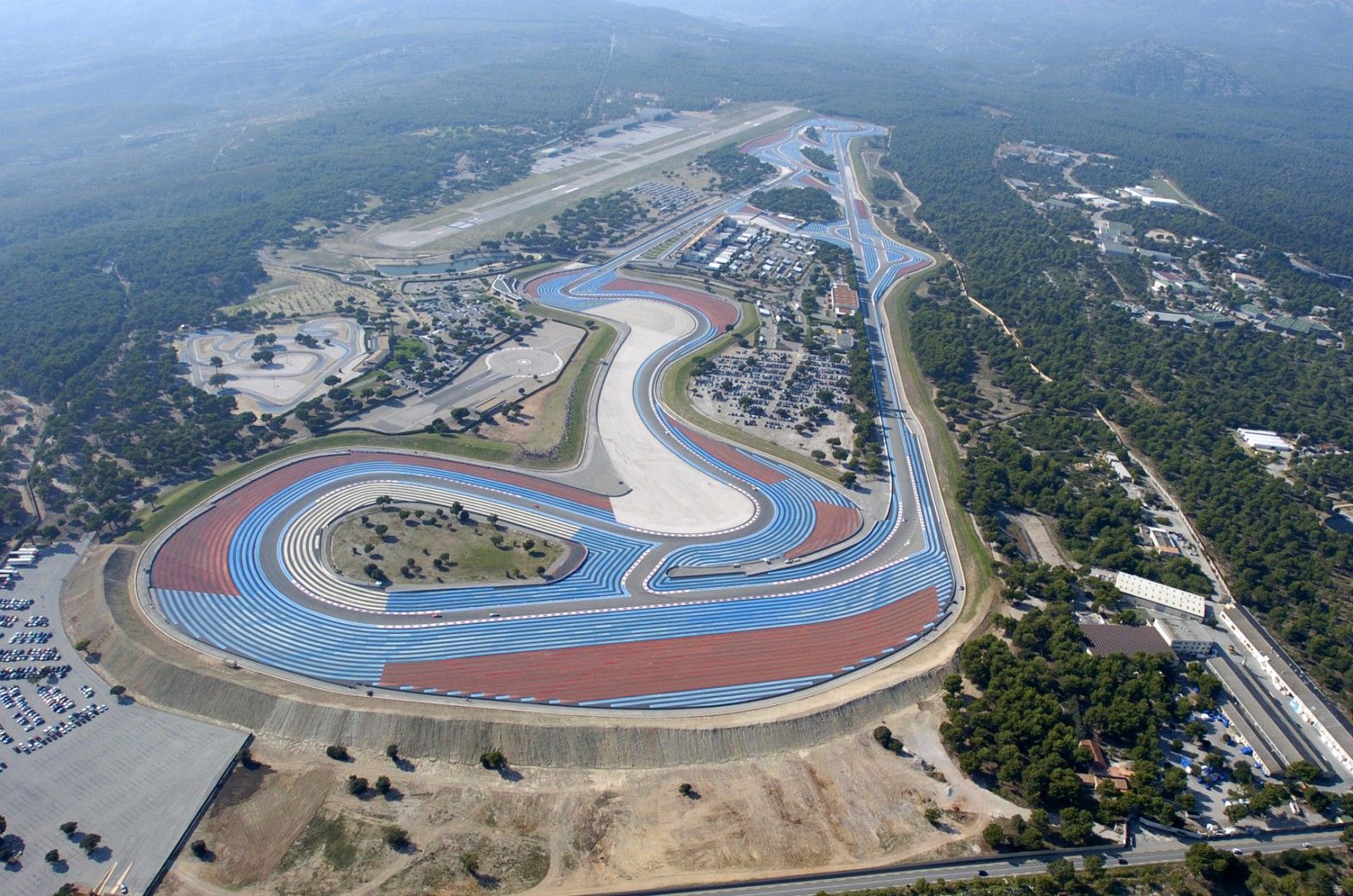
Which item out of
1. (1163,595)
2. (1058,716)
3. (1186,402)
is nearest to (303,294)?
(1058,716)

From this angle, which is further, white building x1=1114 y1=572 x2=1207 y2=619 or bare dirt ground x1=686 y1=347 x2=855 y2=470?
bare dirt ground x1=686 y1=347 x2=855 y2=470

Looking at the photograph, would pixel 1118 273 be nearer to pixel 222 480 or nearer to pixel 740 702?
pixel 740 702

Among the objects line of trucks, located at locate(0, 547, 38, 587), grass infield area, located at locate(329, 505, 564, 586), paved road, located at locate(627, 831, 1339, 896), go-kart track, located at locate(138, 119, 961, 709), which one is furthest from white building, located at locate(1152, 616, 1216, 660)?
line of trucks, located at locate(0, 547, 38, 587)

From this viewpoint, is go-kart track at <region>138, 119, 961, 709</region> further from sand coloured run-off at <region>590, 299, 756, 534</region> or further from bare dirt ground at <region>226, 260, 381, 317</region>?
bare dirt ground at <region>226, 260, 381, 317</region>

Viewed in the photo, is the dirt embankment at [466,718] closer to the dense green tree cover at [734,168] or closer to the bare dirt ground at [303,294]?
the bare dirt ground at [303,294]

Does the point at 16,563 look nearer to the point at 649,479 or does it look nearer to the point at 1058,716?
the point at 649,479

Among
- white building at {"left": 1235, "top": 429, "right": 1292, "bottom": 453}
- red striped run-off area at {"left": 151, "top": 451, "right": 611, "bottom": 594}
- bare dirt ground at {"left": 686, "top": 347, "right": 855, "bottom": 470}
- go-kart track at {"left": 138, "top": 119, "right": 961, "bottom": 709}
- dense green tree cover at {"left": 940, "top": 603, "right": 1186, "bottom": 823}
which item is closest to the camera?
dense green tree cover at {"left": 940, "top": 603, "right": 1186, "bottom": 823}
